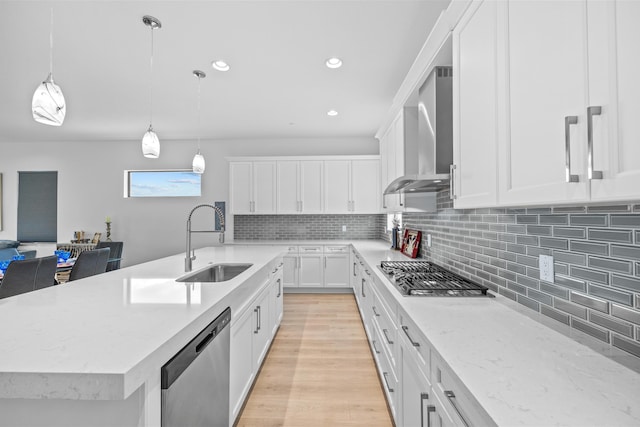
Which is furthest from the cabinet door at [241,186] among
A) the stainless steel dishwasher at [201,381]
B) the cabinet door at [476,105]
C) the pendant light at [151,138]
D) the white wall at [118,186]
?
the cabinet door at [476,105]

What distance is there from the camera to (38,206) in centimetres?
578

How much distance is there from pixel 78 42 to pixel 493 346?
143 inches

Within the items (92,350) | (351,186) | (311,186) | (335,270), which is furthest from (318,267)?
(92,350)

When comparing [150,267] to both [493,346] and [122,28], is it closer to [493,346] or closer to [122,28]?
[122,28]

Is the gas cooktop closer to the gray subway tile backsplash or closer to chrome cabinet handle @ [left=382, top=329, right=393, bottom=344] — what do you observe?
the gray subway tile backsplash

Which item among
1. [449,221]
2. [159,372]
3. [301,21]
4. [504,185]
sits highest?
[301,21]

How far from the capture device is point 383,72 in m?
3.10

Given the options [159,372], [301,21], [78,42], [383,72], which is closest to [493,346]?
[159,372]

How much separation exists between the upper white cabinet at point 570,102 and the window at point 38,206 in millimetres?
7515

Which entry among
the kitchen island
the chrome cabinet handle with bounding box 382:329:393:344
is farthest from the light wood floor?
the kitchen island

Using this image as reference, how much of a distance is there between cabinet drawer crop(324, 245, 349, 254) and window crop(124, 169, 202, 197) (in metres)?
2.72

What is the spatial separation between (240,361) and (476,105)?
1.93 metres

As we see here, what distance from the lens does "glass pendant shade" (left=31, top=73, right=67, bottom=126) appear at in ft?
5.31

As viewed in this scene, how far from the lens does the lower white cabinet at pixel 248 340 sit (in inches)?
67.7
